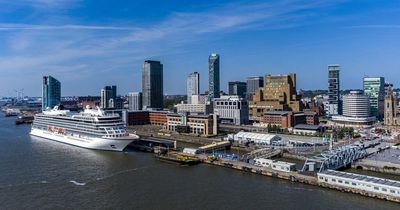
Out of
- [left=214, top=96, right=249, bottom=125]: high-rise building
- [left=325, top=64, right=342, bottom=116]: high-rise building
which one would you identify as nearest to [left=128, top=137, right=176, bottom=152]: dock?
[left=214, top=96, right=249, bottom=125]: high-rise building

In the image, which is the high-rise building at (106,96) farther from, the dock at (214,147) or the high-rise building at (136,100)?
the dock at (214,147)

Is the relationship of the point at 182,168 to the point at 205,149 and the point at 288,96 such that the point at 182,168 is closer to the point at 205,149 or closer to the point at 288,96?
the point at 205,149

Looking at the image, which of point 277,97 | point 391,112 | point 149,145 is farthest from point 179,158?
point 277,97

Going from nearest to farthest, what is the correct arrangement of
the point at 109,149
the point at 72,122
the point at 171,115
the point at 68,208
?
the point at 68,208, the point at 109,149, the point at 72,122, the point at 171,115

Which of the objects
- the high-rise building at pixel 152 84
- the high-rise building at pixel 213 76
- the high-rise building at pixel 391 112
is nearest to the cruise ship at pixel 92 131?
the high-rise building at pixel 391 112

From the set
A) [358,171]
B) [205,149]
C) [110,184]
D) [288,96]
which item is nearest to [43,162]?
[110,184]
